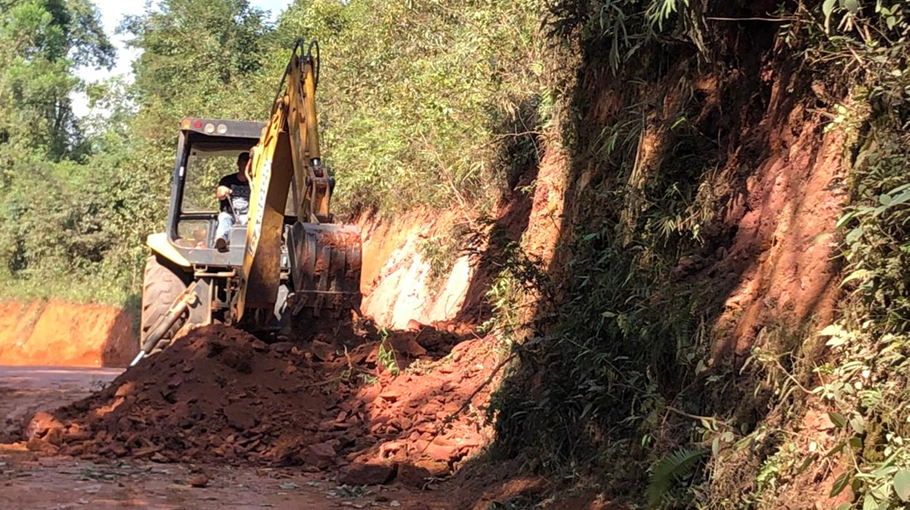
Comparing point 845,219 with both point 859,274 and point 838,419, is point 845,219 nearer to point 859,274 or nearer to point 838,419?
point 859,274

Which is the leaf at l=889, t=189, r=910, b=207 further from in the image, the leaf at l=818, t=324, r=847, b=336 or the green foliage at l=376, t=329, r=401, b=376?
the green foliage at l=376, t=329, r=401, b=376

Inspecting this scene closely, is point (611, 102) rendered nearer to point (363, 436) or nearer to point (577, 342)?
point (577, 342)

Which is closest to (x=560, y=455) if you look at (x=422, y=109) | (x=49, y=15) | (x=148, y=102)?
(x=422, y=109)

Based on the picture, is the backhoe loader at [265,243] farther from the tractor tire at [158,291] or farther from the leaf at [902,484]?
the leaf at [902,484]

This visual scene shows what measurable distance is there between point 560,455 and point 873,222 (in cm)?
283

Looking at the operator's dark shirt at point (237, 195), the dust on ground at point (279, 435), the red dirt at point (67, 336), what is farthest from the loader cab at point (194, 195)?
the red dirt at point (67, 336)

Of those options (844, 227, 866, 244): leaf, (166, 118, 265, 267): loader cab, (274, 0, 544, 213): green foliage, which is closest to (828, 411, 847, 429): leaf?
(844, 227, 866, 244): leaf

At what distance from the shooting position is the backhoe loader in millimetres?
9906

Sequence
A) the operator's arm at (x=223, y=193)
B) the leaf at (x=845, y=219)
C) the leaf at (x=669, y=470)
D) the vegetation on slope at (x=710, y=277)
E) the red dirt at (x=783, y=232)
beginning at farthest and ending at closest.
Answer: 1. the operator's arm at (x=223, y=193)
2. the leaf at (x=669, y=470)
3. the red dirt at (x=783, y=232)
4. the leaf at (x=845, y=219)
5. the vegetation on slope at (x=710, y=277)

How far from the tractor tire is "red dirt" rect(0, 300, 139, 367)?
17.3 m

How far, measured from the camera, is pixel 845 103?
5.06 m

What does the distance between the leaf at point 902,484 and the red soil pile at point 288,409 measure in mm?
4435

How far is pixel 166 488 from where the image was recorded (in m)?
7.17

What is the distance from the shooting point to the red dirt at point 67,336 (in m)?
29.0
